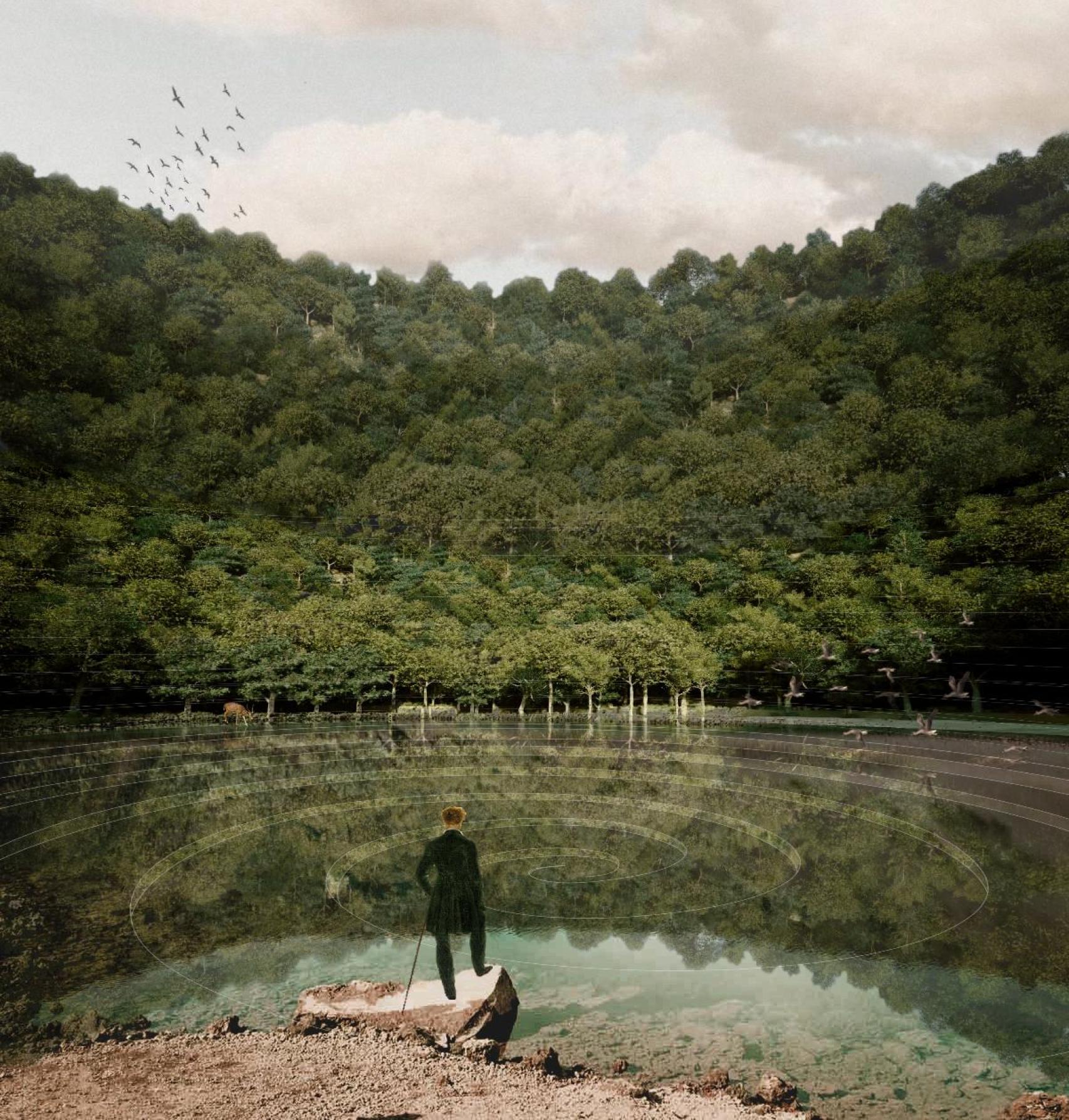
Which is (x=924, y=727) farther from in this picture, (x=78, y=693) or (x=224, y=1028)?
(x=78, y=693)

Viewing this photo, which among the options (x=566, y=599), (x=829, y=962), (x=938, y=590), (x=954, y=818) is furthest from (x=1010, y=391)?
(x=829, y=962)

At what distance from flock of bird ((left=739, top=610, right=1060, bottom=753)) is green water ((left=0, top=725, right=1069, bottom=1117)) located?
905 centimetres

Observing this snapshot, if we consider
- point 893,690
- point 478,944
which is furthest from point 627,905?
point 893,690

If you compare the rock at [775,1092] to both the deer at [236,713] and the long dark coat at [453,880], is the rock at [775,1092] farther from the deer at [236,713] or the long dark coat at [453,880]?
the deer at [236,713]

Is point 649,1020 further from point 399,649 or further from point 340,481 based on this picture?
point 340,481

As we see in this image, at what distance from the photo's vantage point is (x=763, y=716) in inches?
1857

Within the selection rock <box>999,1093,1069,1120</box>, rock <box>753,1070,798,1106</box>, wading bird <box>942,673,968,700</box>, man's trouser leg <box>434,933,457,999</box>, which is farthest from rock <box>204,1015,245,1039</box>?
wading bird <box>942,673,968,700</box>

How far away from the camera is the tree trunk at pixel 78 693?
4153 cm

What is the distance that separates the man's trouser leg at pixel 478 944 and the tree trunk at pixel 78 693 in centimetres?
3563

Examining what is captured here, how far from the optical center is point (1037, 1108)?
32.8 ft

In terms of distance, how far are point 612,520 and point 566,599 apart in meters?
13.7

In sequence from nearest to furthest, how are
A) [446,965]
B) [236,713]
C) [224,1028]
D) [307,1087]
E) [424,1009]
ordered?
[307,1087] → [224,1028] → [424,1009] → [446,965] → [236,713]

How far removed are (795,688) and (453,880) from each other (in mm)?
39460

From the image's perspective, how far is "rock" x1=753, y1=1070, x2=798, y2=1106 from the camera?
401 inches
